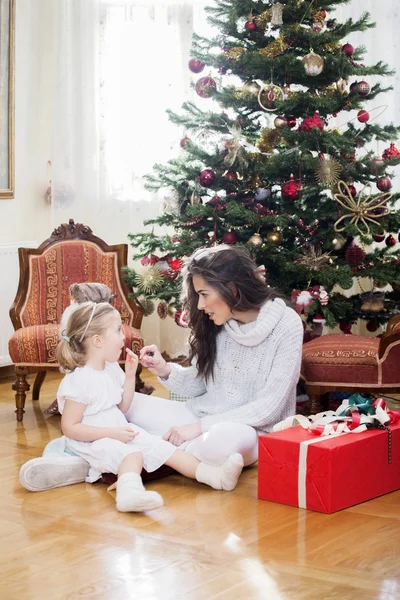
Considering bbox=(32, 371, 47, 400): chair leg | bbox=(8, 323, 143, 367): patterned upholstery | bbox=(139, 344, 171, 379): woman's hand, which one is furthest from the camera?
bbox=(32, 371, 47, 400): chair leg

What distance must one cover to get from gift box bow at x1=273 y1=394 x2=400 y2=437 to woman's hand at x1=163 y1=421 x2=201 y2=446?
370 millimetres

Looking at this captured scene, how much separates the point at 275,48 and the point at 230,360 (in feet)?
5.56

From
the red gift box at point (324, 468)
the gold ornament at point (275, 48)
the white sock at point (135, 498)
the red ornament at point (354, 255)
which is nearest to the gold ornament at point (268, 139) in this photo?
the gold ornament at point (275, 48)

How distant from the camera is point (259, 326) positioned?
3773 millimetres

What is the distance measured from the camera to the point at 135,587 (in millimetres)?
2566

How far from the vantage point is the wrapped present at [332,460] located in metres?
3.23

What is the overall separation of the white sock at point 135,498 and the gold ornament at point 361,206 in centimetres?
186

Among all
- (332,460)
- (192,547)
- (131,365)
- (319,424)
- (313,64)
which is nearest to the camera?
(192,547)

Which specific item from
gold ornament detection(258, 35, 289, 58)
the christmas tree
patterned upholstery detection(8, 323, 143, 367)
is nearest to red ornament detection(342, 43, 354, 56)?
the christmas tree

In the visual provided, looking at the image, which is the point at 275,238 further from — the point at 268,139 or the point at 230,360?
the point at 230,360

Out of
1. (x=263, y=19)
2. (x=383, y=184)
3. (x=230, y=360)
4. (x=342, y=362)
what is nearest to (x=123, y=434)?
(x=230, y=360)

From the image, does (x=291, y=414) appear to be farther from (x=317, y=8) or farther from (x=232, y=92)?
(x=317, y=8)

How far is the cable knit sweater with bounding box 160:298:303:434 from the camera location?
371 cm

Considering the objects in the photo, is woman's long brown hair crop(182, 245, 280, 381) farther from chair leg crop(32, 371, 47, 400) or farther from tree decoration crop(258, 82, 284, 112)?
chair leg crop(32, 371, 47, 400)
